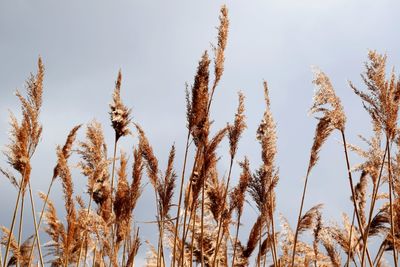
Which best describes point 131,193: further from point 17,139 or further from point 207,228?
point 17,139

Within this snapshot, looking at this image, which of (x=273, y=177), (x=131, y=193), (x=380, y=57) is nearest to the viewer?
(x=380, y=57)

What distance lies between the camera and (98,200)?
18.0 ft

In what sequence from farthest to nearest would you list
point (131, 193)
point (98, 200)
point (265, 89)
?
point (98, 200), point (265, 89), point (131, 193)

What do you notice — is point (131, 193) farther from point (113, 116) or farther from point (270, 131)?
point (270, 131)

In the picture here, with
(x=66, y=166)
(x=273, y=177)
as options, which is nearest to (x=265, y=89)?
(x=273, y=177)

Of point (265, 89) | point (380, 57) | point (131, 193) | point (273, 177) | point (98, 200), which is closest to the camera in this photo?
point (380, 57)

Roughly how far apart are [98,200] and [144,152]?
1617 millimetres

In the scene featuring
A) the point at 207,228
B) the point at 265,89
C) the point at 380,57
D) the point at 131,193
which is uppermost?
the point at 265,89

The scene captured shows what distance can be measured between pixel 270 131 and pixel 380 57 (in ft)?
4.08

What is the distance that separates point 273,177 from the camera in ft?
13.5

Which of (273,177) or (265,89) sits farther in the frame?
(265,89)

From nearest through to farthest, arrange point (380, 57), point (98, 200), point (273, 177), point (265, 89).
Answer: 1. point (380, 57)
2. point (273, 177)
3. point (265, 89)
4. point (98, 200)

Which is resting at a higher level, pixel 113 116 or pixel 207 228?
pixel 113 116

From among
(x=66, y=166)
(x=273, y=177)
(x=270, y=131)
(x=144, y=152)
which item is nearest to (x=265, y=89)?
(x=270, y=131)
